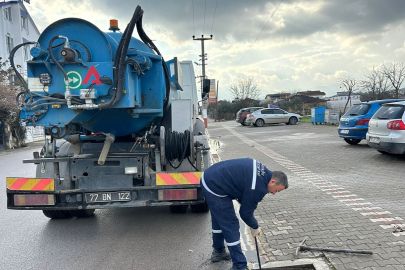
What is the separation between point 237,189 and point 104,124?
242cm

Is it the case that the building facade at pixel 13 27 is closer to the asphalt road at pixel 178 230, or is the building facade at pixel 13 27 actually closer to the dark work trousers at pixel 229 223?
the asphalt road at pixel 178 230

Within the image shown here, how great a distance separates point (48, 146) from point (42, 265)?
70.1 inches

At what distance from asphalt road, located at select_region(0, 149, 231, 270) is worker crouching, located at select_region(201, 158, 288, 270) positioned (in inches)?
20.9

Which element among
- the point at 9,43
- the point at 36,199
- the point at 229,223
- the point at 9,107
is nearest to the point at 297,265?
the point at 229,223

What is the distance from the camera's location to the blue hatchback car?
38.4 ft

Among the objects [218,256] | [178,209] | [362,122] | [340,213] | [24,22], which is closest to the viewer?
[218,256]

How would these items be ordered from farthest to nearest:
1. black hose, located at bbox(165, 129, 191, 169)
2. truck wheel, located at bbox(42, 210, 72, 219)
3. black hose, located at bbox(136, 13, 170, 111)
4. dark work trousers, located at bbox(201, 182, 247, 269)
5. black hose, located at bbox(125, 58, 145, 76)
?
truck wheel, located at bbox(42, 210, 72, 219), black hose, located at bbox(136, 13, 170, 111), black hose, located at bbox(165, 129, 191, 169), black hose, located at bbox(125, 58, 145, 76), dark work trousers, located at bbox(201, 182, 247, 269)

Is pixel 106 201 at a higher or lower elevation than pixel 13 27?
lower

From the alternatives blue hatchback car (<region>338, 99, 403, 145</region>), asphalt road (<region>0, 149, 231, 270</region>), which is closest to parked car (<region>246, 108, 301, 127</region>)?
blue hatchback car (<region>338, 99, 403, 145</region>)

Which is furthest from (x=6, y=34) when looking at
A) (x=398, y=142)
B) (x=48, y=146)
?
(x=398, y=142)

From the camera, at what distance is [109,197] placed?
15.0ft

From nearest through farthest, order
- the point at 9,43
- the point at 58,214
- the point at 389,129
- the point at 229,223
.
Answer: the point at 229,223 < the point at 58,214 < the point at 389,129 < the point at 9,43

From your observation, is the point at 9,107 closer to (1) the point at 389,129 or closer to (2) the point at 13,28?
(2) the point at 13,28

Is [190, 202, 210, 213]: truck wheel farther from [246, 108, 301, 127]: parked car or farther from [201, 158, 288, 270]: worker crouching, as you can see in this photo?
[246, 108, 301, 127]: parked car
